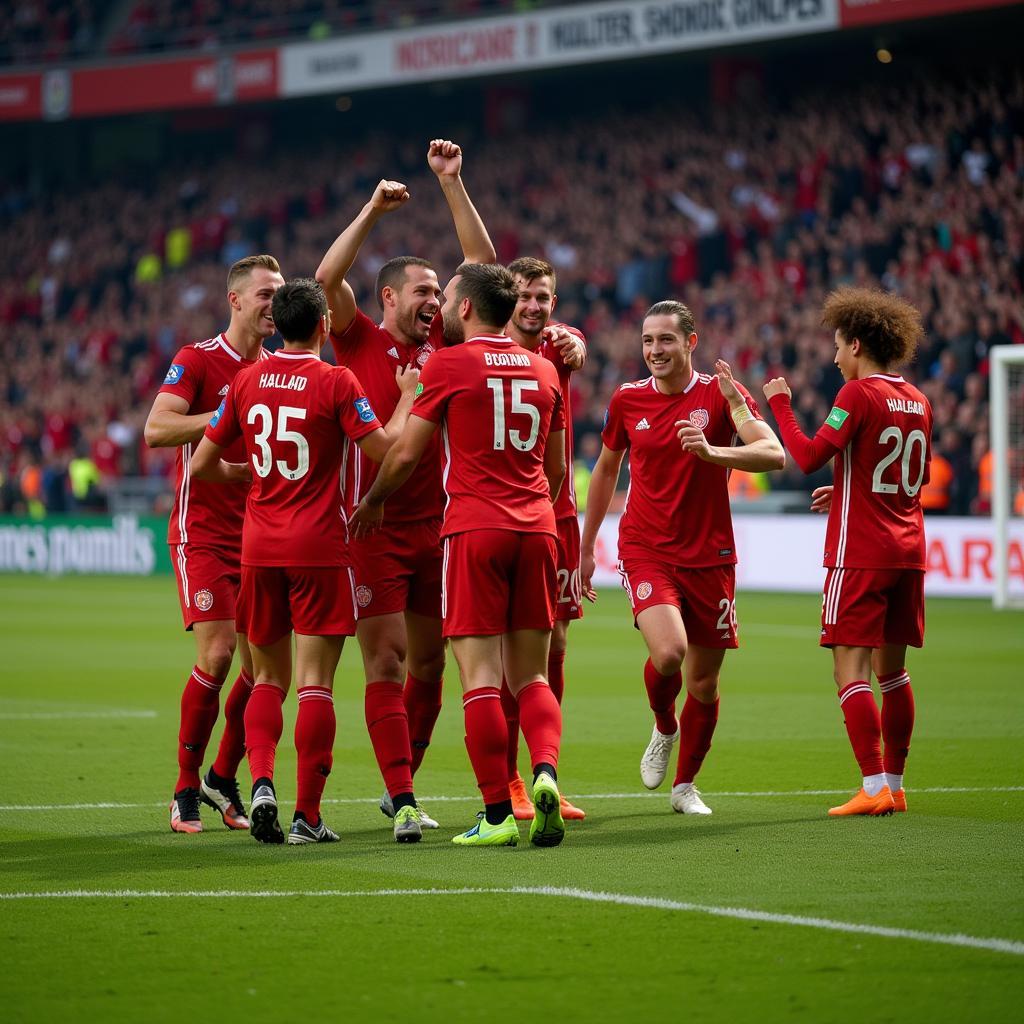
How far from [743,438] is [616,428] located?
0.77 meters

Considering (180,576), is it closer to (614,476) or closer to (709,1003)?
(614,476)

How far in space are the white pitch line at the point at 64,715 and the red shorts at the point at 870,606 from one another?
562 centimetres

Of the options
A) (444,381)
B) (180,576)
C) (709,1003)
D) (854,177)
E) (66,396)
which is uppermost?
(854,177)

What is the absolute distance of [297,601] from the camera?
7.19m

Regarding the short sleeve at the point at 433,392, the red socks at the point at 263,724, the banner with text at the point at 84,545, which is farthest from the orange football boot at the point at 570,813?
the banner with text at the point at 84,545

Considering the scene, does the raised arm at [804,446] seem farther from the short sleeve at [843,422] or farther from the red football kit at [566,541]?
the red football kit at [566,541]

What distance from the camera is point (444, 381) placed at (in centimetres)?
704

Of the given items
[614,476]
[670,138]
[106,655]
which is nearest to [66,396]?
[670,138]

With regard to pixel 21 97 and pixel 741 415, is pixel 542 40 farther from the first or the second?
pixel 741 415

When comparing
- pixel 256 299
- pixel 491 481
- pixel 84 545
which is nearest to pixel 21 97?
pixel 84 545

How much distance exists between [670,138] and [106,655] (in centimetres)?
2002

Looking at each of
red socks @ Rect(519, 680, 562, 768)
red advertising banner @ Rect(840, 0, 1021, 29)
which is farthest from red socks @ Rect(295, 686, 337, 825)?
red advertising banner @ Rect(840, 0, 1021, 29)

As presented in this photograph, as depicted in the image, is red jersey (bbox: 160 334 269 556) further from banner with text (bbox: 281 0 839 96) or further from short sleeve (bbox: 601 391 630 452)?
banner with text (bbox: 281 0 839 96)

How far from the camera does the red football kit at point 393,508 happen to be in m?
7.57
